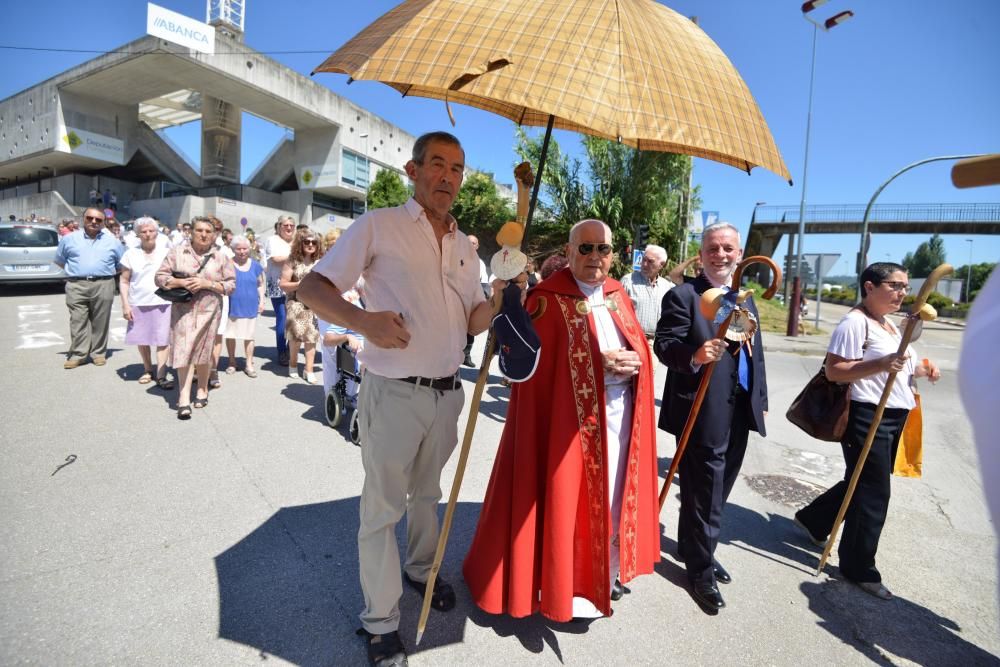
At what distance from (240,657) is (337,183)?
3488cm

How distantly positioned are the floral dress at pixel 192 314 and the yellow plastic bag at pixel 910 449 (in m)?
5.89

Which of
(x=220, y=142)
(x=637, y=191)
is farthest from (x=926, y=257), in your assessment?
(x=220, y=142)

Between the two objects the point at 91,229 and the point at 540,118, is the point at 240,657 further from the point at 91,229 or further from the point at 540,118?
the point at 91,229

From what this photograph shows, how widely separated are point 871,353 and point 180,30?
33.0 m

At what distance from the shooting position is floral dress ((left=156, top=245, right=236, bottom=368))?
16.8 feet

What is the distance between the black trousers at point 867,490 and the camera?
307cm

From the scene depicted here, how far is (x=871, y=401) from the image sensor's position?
3.12 meters

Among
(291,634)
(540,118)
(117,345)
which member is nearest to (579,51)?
(540,118)

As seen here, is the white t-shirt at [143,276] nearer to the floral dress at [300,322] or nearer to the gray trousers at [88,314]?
the gray trousers at [88,314]

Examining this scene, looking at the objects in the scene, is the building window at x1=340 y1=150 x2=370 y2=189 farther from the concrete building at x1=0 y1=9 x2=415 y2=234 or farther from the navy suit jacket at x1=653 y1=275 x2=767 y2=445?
the navy suit jacket at x1=653 y1=275 x2=767 y2=445

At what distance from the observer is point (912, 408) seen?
3133 mm

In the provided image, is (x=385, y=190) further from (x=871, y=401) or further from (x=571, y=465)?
(x=571, y=465)

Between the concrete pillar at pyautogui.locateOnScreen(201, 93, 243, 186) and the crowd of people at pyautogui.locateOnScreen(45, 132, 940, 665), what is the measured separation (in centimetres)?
3777

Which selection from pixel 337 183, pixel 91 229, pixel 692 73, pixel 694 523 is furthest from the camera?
pixel 337 183
